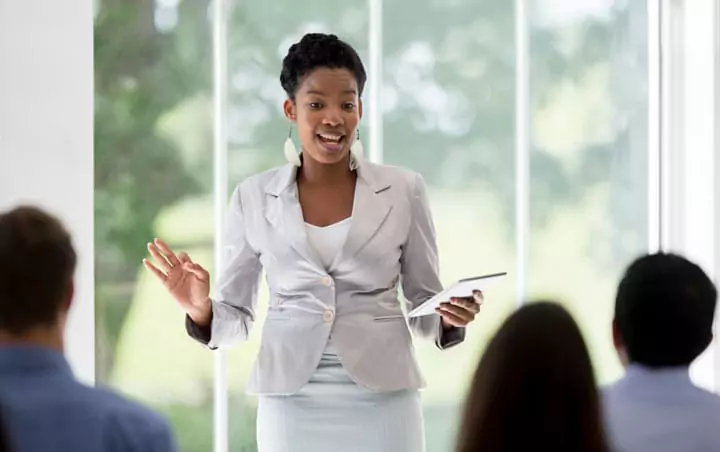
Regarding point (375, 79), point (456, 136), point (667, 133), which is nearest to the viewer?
point (375, 79)

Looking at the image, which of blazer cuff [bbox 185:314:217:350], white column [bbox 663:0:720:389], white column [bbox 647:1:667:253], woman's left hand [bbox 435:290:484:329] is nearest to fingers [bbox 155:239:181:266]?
blazer cuff [bbox 185:314:217:350]

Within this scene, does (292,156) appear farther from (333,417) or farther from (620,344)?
(620,344)

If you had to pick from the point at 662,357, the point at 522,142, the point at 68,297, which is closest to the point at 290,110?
the point at 68,297

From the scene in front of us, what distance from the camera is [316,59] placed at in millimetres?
2611

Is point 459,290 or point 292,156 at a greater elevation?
point 292,156

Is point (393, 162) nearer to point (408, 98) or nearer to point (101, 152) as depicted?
point (408, 98)

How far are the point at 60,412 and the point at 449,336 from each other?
4.29 feet

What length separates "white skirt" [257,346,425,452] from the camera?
101 inches

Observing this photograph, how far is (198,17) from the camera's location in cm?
423

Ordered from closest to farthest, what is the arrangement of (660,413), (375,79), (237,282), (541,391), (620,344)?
(541,391), (660,413), (620,344), (237,282), (375,79)

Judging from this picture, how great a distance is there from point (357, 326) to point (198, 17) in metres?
2.20

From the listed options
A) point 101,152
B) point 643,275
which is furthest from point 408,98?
point 643,275

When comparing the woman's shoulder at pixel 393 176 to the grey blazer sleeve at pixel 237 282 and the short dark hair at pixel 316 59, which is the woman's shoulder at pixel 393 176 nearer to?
the short dark hair at pixel 316 59

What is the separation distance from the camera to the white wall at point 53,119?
3457 mm
